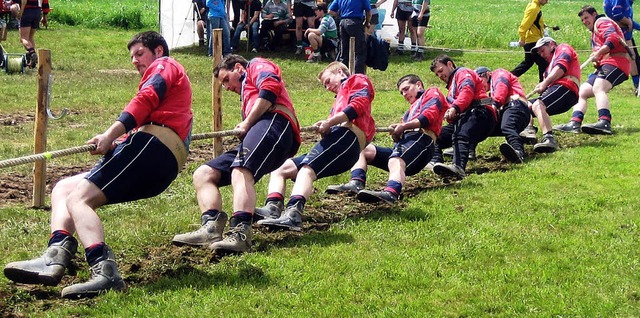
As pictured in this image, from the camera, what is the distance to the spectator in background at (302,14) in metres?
22.1

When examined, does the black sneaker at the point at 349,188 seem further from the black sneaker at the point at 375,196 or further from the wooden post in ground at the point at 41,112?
the wooden post in ground at the point at 41,112

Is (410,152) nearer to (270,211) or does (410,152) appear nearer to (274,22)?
(270,211)

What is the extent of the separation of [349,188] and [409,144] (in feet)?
2.40

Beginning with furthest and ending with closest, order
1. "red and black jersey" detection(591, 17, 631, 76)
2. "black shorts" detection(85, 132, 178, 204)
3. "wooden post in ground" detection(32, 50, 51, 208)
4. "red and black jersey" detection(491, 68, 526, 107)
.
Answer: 1. "red and black jersey" detection(591, 17, 631, 76)
2. "red and black jersey" detection(491, 68, 526, 107)
3. "wooden post in ground" detection(32, 50, 51, 208)
4. "black shorts" detection(85, 132, 178, 204)

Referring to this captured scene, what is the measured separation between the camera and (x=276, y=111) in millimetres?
7406

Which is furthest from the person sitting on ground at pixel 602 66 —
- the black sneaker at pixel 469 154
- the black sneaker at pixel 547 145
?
the black sneaker at pixel 469 154

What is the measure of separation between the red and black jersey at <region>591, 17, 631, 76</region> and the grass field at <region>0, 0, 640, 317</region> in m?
1.22

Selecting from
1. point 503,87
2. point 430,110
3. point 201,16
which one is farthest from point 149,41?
point 201,16

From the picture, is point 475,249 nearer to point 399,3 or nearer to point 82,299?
point 82,299

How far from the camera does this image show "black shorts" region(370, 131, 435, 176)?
936cm

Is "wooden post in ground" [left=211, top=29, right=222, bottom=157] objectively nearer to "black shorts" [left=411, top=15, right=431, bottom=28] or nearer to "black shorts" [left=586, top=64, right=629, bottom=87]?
"black shorts" [left=586, top=64, right=629, bottom=87]

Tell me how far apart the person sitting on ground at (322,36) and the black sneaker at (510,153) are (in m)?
10.2

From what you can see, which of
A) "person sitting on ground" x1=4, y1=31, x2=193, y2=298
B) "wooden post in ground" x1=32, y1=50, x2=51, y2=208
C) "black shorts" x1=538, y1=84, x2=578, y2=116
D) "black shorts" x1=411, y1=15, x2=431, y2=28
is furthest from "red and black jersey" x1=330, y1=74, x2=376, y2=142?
"black shorts" x1=411, y1=15, x2=431, y2=28

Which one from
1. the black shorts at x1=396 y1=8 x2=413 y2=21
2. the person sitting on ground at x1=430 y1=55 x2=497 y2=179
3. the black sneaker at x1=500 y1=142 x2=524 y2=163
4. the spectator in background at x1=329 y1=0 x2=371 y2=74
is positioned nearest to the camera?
the person sitting on ground at x1=430 y1=55 x2=497 y2=179
